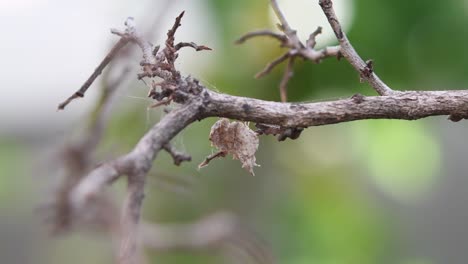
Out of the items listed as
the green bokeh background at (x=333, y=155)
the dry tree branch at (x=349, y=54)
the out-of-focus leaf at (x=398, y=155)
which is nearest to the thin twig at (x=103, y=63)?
the dry tree branch at (x=349, y=54)

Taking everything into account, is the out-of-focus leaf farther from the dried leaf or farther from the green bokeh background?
the dried leaf

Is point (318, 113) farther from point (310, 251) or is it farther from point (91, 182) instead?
point (310, 251)

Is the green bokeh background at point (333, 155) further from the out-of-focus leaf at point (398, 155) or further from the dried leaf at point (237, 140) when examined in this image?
the dried leaf at point (237, 140)

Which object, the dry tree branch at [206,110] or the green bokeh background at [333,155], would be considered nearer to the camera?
the dry tree branch at [206,110]

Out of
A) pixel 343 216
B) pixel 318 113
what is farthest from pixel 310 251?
pixel 318 113

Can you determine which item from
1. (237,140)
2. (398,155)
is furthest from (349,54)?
(398,155)

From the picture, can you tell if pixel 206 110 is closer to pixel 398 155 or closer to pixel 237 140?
pixel 237 140
